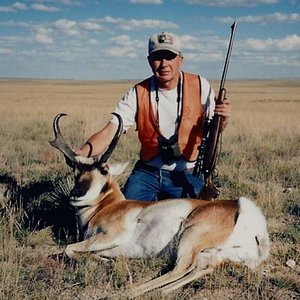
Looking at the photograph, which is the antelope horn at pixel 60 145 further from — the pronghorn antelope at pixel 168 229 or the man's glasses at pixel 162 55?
the man's glasses at pixel 162 55

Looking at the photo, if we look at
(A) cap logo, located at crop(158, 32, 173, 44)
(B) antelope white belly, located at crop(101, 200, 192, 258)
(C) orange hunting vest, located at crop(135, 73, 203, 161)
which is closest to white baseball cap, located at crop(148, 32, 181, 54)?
(A) cap logo, located at crop(158, 32, 173, 44)

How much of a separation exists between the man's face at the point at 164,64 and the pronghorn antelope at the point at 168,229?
4.43ft

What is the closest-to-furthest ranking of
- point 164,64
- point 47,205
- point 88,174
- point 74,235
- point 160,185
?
point 88,174, point 74,235, point 164,64, point 160,185, point 47,205

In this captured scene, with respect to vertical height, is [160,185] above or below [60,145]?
below

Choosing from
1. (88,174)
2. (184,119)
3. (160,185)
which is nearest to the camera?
(88,174)

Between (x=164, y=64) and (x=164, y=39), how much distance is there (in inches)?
11.8

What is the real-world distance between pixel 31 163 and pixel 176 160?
189 inches

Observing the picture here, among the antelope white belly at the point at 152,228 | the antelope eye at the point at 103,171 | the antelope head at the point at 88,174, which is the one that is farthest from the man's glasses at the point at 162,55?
the antelope white belly at the point at 152,228

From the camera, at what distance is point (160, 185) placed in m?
6.70

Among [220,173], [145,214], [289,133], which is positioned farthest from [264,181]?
[289,133]

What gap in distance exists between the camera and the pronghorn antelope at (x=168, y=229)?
4594mm

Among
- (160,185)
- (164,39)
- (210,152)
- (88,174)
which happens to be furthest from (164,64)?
(88,174)

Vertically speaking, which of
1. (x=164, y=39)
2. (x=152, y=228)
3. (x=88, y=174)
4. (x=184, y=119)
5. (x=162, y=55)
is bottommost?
(x=152, y=228)

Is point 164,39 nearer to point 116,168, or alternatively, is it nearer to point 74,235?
point 116,168
